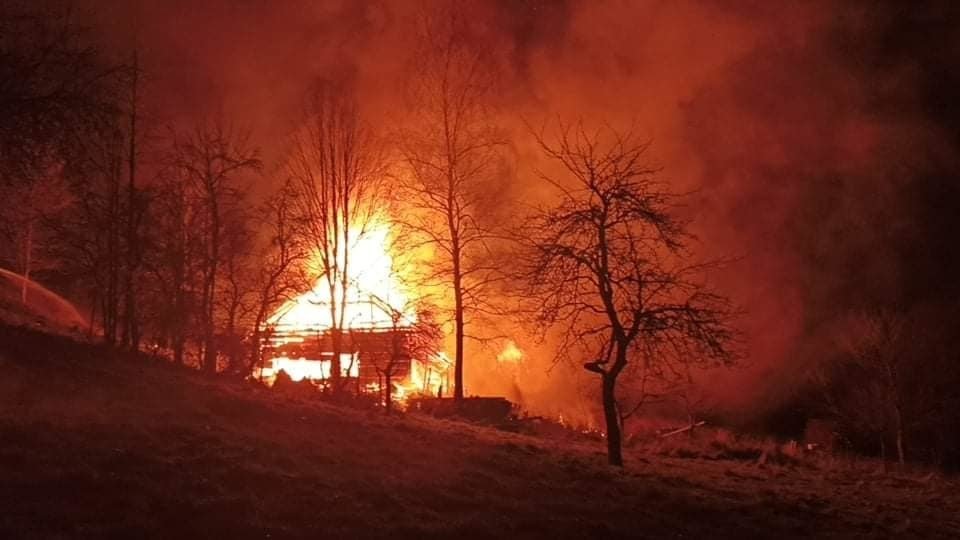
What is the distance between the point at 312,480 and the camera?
37.3 ft

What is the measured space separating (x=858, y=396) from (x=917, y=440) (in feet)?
14.6

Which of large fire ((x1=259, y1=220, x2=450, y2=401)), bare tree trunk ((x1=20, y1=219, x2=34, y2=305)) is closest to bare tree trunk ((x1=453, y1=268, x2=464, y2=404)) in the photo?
large fire ((x1=259, y1=220, x2=450, y2=401))

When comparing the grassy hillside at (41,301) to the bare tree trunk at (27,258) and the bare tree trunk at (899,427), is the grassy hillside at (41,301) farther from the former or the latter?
the bare tree trunk at (899,427)

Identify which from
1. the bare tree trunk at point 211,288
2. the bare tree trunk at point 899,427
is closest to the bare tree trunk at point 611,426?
the bare tree trunk at point 211,288

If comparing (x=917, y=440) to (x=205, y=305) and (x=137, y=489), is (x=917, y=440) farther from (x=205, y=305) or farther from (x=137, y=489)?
(x=137, y=489)

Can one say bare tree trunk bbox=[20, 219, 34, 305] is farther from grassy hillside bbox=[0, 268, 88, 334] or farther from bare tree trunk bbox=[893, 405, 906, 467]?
bare tree trunk bbox=[893, 405, 906, 467]

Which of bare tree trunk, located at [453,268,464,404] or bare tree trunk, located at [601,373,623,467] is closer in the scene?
bare tree trunk, located at [601,373,623,467]

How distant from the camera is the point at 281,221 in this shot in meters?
28.2

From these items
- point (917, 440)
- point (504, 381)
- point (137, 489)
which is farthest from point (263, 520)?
point (917, 440)

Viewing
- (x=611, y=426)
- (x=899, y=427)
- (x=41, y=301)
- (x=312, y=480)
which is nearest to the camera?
(x=312, y=480)

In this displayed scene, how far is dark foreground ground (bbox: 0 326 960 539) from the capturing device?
9.34 meters

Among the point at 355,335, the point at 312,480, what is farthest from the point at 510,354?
the point at 312,480

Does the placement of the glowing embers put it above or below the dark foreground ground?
above

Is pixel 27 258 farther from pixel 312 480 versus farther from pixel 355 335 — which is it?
pixel 312 480
